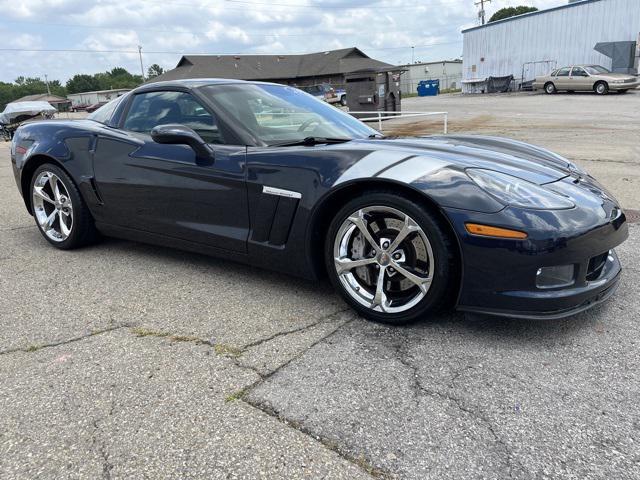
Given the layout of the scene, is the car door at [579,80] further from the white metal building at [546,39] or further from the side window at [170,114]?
the side window at [170,114]

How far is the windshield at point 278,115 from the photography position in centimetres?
342

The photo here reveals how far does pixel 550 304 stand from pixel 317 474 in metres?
1.38

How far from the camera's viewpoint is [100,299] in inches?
134

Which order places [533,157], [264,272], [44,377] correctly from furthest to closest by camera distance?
[264,272]
[533,157]
[44,377]

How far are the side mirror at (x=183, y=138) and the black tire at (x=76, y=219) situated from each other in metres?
1.29

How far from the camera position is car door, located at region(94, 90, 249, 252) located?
3287 mm

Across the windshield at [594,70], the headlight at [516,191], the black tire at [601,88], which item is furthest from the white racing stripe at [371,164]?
the windshield at [594,70]

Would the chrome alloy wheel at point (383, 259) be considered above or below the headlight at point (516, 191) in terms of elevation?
below

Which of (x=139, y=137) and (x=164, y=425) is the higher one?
(x=139, y=137)

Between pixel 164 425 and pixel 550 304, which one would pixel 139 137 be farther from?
pixel 550 304

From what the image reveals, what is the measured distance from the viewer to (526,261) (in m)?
2.46

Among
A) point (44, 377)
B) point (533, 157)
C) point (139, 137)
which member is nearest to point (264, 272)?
point (139, 137)

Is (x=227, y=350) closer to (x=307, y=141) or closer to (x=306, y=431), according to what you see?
(x=306, y=431)

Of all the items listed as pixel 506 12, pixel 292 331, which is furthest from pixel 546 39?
pixel 506 12
